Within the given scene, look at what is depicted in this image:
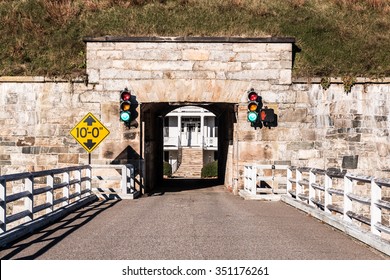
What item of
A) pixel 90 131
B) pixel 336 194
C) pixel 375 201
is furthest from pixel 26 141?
pixel 375 201

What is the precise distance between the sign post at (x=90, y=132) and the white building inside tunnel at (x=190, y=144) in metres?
29.1

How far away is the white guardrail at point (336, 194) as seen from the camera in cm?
840

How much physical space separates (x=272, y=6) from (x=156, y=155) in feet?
26.9

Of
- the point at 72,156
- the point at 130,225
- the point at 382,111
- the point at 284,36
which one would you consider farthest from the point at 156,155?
the point at 130,225

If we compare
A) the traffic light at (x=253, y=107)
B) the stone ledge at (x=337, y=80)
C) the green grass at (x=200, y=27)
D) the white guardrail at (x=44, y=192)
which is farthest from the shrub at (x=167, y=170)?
the stone ledge at (x=337, y=80)

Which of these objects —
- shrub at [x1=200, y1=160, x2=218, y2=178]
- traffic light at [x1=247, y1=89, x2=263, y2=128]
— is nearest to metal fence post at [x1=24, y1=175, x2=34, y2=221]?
traffic light at [x1=247, y1=89, x2=263, y2=128]

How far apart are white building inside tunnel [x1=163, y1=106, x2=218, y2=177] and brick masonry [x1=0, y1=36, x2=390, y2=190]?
90.1 feet

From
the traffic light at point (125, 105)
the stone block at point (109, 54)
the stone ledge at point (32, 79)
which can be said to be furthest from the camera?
the stone block at point (109, 54)

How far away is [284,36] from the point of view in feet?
61.3

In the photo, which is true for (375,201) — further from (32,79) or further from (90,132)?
(32,79)

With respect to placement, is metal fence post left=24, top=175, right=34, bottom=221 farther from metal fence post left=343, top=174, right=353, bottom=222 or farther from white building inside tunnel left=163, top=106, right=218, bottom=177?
white building inside tunnel left=163, top=106, right=218, bottom=177

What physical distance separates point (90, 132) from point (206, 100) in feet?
13.4

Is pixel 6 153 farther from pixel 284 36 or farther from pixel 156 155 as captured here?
pixel 284 36

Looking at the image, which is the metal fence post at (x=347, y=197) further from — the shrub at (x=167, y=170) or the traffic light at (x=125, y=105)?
the shrub at (x=167, y=170)
